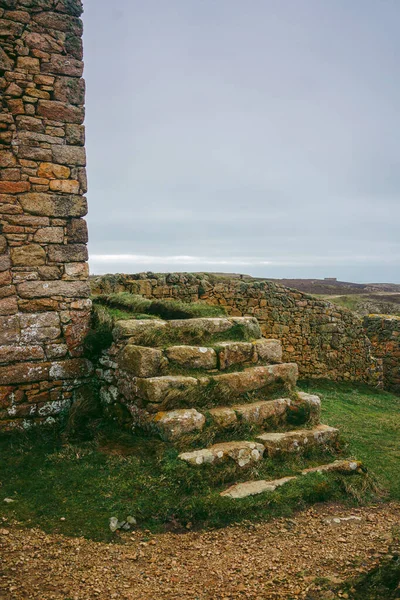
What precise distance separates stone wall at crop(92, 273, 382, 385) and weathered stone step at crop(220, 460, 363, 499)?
23.4 ft

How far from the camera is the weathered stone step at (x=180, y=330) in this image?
5996mm

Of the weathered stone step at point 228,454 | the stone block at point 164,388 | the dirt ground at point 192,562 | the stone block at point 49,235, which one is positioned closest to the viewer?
the dirt ground at point 192,562

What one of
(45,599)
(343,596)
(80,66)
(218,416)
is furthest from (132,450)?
(80,66)

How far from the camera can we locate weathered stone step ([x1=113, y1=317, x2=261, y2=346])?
600 centimetres

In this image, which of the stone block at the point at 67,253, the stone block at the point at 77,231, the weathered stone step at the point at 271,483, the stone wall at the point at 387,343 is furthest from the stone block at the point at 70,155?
the stone wall at the point at 387,343

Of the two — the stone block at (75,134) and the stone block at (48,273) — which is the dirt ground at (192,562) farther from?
the stone block at (75,134)

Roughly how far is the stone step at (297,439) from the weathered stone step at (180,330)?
1.56 meters

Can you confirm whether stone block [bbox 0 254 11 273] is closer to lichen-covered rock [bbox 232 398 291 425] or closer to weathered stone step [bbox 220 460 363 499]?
lichen-covered rock [bbox 232 398 291 425]

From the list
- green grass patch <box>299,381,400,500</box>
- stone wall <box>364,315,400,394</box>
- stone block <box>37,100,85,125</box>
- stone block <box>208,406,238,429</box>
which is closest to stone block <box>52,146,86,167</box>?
stone block <box>37,100,85,125</box>

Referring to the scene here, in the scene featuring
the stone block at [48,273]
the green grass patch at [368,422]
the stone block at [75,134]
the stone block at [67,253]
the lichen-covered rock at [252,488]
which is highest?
the stone block at [75,134]

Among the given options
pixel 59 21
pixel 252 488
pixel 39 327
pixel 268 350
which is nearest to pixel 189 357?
pixel 268 350

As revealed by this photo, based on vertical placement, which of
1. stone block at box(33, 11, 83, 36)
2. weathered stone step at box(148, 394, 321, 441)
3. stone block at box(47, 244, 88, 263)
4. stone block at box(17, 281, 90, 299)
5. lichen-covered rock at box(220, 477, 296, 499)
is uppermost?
stone block at box(33, 11, 83, 36)

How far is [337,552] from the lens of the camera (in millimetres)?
3914

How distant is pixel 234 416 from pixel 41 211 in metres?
3.79
